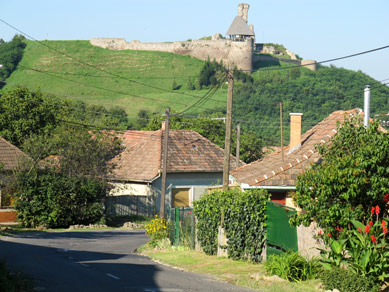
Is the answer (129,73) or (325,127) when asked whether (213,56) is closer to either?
(129,73)

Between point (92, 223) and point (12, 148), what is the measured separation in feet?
23.4

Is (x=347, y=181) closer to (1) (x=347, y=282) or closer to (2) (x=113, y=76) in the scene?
(1) (x=347, y=282)

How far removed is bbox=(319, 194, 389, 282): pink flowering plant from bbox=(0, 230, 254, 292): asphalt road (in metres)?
2.32

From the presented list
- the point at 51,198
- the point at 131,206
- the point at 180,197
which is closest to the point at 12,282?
the point at 51,198

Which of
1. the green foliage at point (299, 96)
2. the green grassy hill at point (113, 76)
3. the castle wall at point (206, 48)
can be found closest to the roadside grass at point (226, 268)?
the green foliage at point (299, 96)

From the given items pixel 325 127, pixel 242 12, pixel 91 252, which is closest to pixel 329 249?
pixel 91 252

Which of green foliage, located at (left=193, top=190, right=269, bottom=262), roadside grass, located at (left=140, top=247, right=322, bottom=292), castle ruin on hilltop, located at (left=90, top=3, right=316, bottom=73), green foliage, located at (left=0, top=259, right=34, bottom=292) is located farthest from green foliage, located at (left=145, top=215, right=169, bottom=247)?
castle ruin on hilltop, located at (left=90, top=3, right=316, bottom=73)

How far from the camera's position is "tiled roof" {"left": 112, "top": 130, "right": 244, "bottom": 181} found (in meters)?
39.7

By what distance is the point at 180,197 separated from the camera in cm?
4019

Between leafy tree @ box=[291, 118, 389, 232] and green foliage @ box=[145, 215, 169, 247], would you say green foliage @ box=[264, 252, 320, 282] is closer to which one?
leafy tree @ box=[291, 118, 389, 232]

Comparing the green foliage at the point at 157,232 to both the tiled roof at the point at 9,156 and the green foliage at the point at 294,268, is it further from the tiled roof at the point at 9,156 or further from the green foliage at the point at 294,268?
the tiled roof at the point at 9,156

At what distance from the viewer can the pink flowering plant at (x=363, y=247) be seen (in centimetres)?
1187

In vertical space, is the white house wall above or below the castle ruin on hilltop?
below

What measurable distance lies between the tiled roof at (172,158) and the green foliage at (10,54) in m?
96.1
